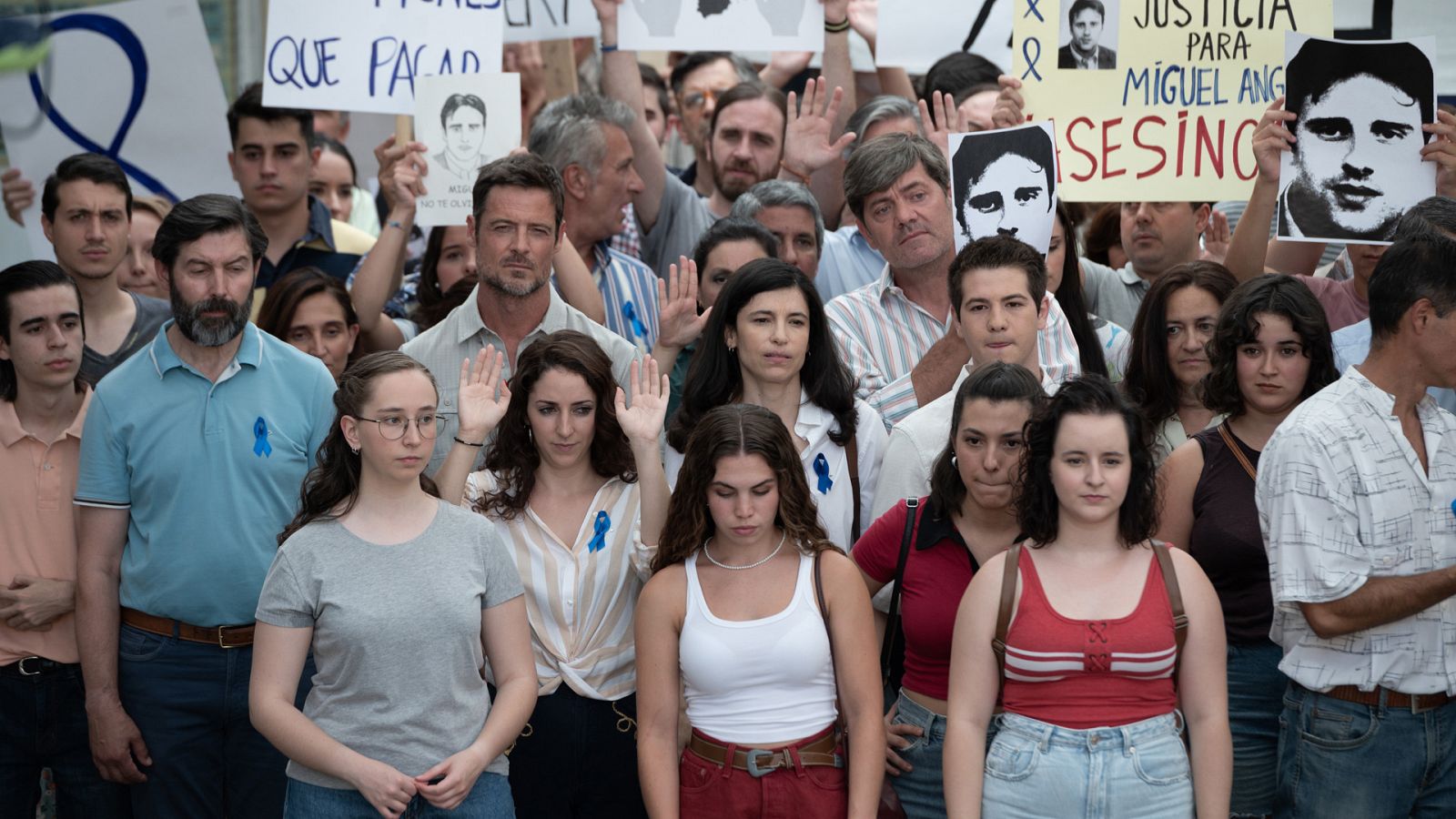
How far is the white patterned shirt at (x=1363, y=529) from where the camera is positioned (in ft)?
12.9

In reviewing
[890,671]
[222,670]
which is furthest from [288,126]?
[890,671]

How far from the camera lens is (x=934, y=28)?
6738mm

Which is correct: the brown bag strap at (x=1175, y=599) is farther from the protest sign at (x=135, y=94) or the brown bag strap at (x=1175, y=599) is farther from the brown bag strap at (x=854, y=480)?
the protest sign at (x=135, y=94)

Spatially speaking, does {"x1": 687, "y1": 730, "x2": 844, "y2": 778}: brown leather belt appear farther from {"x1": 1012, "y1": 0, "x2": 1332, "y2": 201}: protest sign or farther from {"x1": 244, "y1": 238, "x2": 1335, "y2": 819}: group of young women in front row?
{"x1": 1012, "y1": 0, "x2": 1332, "y2": 201}: protest sign

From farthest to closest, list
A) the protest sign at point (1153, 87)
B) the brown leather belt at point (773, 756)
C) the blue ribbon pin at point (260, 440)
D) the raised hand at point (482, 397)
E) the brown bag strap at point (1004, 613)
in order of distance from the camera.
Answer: the protest sign at point (1153, 87)
the blue ribbon pin at point (260, 440)
the raised hand at point (482, 397)
the brown leather belt at point (773, 756)
the brown bag strap at point (1004, 613)

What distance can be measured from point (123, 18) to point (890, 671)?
14.7ft

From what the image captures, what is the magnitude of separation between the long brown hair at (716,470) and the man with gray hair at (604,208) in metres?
2.07

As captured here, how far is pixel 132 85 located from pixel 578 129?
1.96 meters

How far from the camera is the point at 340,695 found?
13.2 feet

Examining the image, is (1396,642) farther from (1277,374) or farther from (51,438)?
(51,438)

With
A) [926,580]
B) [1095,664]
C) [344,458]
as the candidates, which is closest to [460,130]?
[344,458]

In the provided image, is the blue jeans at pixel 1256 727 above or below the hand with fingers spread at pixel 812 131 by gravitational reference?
A: below

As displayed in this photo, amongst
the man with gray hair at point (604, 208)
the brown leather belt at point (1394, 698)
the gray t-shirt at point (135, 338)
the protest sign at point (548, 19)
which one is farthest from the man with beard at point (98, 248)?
the brown leather belt at point (1394, 698)

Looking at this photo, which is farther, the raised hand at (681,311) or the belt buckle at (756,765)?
the raised hand at (681,311)
